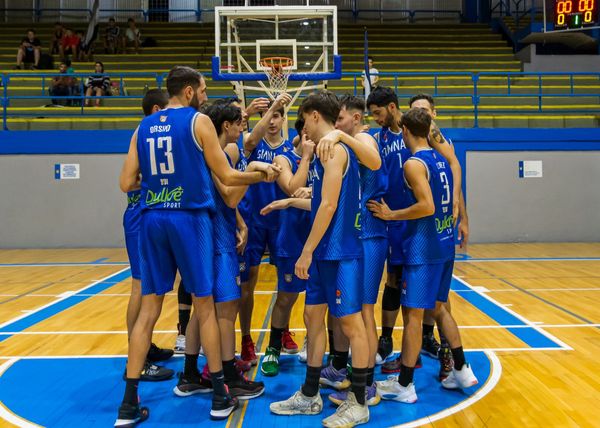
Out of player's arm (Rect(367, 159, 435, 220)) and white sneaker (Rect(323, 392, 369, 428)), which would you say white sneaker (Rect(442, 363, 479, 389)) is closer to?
white sneaker (Rect(323, 392, 369, 428))

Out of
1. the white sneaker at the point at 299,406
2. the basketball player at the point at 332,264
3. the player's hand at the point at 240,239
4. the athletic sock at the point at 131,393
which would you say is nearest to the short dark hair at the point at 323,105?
the basketball player at the point at 332,264

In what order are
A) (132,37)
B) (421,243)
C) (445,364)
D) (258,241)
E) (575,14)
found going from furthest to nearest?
1. (132,37)
2. (575,14)
3. (258,241)
4. (445,364)
5. (421,243)

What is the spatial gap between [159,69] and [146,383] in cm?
1404

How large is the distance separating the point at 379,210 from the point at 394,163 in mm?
656

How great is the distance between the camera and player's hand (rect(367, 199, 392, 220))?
12.7 feet

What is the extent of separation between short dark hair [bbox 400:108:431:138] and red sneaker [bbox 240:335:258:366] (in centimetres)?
212

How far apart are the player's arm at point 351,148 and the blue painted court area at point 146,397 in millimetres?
1582

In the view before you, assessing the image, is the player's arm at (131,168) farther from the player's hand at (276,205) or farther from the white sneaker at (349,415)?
the white sneaker at (349,415)

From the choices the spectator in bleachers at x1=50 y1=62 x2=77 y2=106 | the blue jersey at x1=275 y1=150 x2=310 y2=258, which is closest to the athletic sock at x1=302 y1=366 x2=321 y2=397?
the blue jersey at x1=275 y1=150 x2=310 y2=258

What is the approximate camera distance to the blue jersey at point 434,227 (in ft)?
12.4

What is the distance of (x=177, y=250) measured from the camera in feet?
11.5

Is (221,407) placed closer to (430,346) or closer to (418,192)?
(418,192)

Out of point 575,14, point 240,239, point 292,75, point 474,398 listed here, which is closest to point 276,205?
point 240,239

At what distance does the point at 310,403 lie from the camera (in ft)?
11.9
